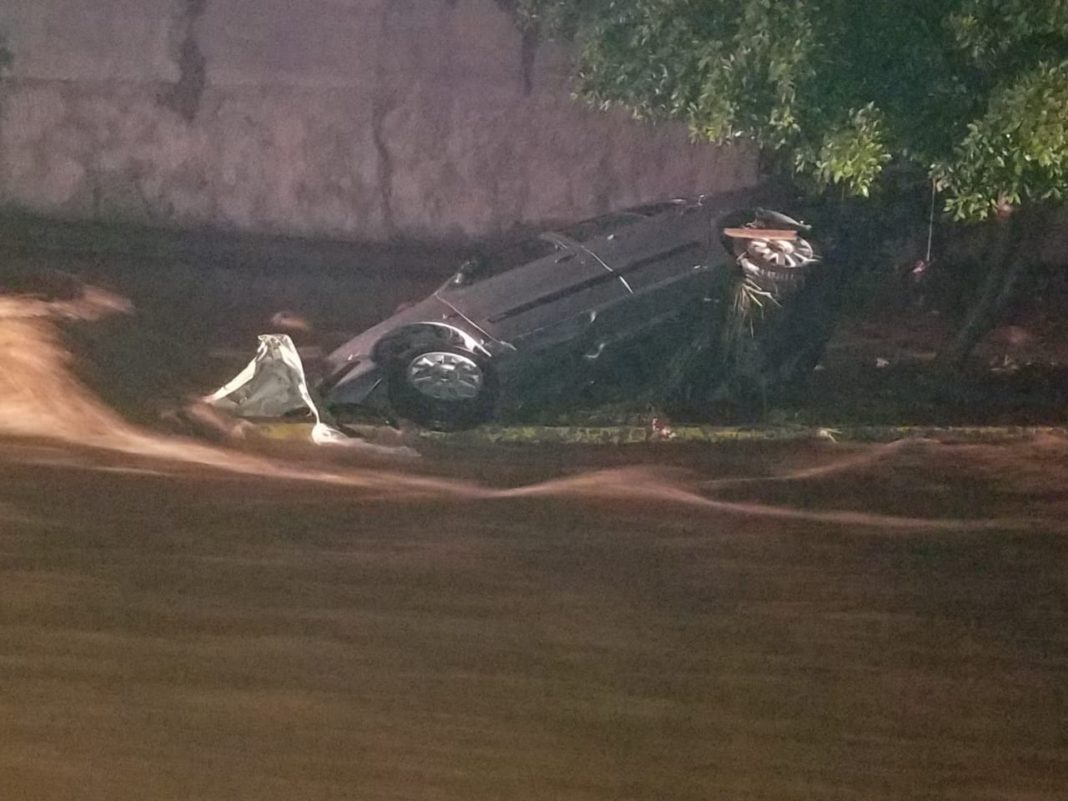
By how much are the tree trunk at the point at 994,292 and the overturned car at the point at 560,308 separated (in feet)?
3.52

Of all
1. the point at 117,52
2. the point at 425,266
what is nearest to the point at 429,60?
the point at 425,266

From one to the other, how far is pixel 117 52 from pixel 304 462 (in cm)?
419

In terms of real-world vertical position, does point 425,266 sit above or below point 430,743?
above

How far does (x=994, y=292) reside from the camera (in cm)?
861

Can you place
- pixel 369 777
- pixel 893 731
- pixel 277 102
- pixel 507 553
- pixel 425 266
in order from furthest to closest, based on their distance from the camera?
pixel 277 102 → pixel 425 266 → pixel 507 553 → pixel 893 731 → pixel 369 777

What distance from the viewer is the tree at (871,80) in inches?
263

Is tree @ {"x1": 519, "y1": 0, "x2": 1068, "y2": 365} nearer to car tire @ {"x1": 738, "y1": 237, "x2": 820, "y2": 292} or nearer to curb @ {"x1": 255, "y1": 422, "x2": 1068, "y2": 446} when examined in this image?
car tire @ {"x1": 738, "y1": 237, "x2": 820, "y2": 292}

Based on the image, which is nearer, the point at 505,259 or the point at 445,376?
the point at 445,376

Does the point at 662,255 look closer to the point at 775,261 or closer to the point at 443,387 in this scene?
the point at 775,261

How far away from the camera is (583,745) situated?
4.80 m

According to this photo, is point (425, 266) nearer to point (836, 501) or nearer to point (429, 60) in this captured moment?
point (429, 60)

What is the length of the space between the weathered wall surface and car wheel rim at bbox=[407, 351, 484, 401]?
1.67 m

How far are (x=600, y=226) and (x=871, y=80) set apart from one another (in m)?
1.98

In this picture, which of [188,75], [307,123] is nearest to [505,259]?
[307,123]
